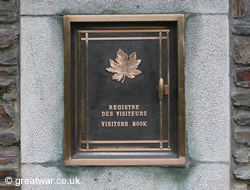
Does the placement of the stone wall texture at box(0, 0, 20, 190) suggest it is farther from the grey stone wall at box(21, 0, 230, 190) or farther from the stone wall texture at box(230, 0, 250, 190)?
the stone wall texture at box(230, 0, 250, 190)

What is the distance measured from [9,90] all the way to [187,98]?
1.31 meters

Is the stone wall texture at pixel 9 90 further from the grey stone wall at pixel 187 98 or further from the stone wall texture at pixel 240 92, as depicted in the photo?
the stone wall texture at pixel 240 92

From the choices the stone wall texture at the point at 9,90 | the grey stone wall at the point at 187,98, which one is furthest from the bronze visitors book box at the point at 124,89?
the stone wall texture at the point at 9,90

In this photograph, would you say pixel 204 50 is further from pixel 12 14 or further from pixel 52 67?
pixel 12 14

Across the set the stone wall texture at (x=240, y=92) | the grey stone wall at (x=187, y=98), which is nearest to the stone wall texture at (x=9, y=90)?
the grey stone wall at (x=187, y=98)

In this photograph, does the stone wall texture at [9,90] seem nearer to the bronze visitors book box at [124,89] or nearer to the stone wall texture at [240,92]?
the bronze visitors book box at [124,89]

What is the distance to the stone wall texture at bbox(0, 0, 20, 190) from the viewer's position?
202 cm

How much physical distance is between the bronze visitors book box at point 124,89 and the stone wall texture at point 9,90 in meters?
0.41

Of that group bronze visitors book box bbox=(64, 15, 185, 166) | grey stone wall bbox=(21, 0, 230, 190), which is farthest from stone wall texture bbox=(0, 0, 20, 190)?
bronze visitors book box bbox=(64, 15, 185, 166)

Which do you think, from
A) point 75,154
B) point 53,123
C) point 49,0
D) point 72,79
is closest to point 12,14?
point 49,0

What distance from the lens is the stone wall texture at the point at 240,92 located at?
2.01 metres

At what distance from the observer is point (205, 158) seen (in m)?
2.04

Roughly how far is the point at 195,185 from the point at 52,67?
4.47ft

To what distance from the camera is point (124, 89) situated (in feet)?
6.81
